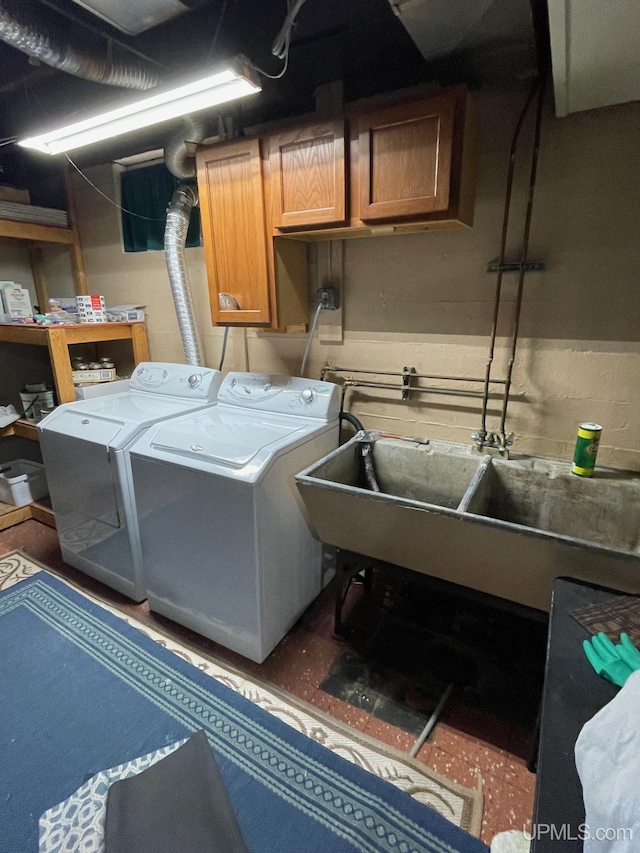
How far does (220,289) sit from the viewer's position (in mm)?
2117

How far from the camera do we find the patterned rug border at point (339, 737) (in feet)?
4.60

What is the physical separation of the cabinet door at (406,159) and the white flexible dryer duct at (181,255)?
1266 millimetres

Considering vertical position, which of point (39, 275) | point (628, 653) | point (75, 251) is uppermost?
point (75, 251)

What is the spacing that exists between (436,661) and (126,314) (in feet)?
9.27

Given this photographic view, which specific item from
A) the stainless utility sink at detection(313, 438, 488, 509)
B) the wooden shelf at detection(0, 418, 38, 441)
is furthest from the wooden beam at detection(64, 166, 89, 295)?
the stainless utility sink at detection(313, 438, 488, 509)

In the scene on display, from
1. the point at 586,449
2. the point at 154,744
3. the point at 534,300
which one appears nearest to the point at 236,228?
the point at 534,300

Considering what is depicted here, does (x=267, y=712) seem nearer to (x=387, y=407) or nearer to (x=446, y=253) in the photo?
(x=387, y=407)

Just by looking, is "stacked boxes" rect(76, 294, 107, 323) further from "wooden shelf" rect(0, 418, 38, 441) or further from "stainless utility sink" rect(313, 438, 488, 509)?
→ "stainless utility sink" rect(313, 438, 488, 509)

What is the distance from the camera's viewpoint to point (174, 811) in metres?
1.33

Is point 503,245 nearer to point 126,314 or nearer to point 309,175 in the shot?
point 309,175

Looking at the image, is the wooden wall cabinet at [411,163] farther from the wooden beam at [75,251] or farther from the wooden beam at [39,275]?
the wooden beam at [39,275]

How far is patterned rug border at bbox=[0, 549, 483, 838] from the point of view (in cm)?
140

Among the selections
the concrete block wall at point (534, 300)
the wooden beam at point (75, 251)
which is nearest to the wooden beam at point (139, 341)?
the wooden beam at point (75, 251)

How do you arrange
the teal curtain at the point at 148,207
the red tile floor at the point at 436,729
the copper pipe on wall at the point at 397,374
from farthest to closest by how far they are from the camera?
the teal curtain at the point at 148,207, the copper pipe on wall at the point at 397,374, the red tile floor at the point at 436,729
